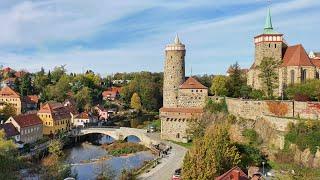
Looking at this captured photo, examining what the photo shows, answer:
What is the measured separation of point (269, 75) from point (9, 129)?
27589 millimetres

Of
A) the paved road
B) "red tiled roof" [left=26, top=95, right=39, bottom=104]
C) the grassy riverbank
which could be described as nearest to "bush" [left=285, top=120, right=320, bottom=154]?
the paved road

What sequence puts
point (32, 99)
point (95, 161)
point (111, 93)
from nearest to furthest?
point (95, 161) → point (32, 99) → point (111, 93)

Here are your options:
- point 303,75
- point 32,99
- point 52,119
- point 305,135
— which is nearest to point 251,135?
point 305,135

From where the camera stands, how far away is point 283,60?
148 ft

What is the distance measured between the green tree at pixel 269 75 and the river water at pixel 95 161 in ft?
44.4

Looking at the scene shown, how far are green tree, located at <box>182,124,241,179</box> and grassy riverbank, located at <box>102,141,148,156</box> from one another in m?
18.7

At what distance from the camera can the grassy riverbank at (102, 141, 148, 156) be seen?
A: 46378 millimetres

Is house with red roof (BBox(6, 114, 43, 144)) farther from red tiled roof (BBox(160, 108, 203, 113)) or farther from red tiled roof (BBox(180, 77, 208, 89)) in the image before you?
red tiled roof (BBox(180, 77, 208, 89))

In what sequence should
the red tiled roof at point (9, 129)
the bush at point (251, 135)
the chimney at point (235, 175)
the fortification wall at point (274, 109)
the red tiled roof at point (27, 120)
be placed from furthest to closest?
the red tiled roof at point (27, 120), the red tiled roof at point (9, 129), the bush at point (251, 135), the fortification wall at point (274, 109), the chimney at point (235, 175)

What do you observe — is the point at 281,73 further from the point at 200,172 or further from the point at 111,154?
the point at 200,172

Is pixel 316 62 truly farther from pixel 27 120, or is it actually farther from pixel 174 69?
pixel 27 120

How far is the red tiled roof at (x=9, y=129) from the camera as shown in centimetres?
4527

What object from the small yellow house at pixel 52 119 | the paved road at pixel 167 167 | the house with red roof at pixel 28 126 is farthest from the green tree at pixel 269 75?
the small yellow house at pixel 52 119

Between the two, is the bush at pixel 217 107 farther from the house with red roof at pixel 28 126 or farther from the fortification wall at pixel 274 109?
the house with red roof at pixel 28 126
